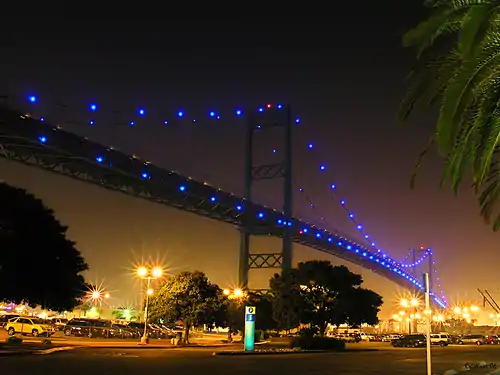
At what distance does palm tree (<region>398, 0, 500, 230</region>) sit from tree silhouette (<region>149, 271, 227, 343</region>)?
129 ft

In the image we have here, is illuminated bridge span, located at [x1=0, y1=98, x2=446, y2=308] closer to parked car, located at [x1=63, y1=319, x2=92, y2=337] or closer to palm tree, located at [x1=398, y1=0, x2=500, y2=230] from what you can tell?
parked car, located at [x1=63, y1=319, x2=92, y2=337]

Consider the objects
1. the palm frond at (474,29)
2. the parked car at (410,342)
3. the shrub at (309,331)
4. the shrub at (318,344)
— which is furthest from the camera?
the parked car at (410,342)

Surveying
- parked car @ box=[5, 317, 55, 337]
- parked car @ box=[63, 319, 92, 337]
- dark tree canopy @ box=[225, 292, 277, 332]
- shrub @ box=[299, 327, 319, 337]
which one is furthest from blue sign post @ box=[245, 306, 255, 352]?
parked car @ box=[63, 319, 92, 337]

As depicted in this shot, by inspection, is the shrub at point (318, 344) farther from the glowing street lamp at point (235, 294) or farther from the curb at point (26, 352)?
the curb at point (26, 352)

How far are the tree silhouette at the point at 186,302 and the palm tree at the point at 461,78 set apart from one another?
39302 mm

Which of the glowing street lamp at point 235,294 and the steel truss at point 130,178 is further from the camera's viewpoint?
the glowing street lamp at point 235,294

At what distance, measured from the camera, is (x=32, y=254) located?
33.2m

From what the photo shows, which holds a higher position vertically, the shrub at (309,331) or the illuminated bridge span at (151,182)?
the illuminated bridge span at (151,182)

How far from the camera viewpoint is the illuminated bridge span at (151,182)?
5041 centimetres

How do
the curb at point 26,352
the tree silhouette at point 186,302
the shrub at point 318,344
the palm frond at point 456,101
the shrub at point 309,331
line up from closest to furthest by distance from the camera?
the palm frond at point 456,101
the curb at point 26,352
the shrub at point 318,344
the tree silhouette at point 186,302
the shrub at point 309,331

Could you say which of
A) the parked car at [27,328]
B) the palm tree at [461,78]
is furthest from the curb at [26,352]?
the palm tree at [461,78]

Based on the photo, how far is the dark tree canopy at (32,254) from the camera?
3219 centimetres

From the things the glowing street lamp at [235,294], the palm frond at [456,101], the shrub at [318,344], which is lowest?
the shrub at [318,344]

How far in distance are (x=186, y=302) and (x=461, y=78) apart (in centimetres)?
4398
